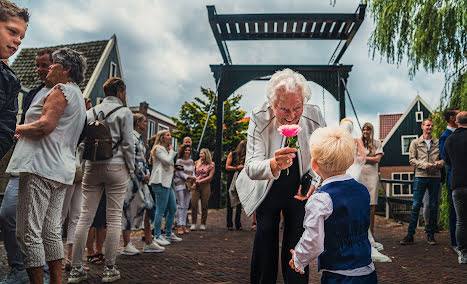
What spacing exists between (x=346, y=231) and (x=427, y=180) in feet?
17.1

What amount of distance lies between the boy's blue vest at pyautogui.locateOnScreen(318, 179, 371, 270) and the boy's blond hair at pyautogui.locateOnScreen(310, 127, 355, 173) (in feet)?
0.43

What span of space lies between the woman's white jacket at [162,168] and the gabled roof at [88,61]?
1501cm

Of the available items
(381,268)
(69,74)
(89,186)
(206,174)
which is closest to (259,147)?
(69,74)

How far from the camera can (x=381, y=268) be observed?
4.42 m

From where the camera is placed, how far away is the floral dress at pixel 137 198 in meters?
4.86

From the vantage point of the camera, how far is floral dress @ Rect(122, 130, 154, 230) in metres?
4.86

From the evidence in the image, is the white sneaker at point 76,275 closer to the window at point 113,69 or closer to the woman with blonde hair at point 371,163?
the woman with blonde hair at point 371,163

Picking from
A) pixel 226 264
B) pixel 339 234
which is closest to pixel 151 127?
pixel 226 264

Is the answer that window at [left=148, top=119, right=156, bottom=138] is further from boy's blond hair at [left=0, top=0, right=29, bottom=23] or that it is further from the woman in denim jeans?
boy's blond hair at [left=0, top=0, right=29, bottom=23]

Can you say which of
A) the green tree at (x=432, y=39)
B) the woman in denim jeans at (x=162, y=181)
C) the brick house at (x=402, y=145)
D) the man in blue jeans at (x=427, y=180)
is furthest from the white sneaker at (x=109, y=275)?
the brick house at (x=402, y=145)

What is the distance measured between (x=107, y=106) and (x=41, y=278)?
1.89 meters

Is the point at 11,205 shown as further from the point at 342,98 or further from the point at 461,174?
the point at 342,98

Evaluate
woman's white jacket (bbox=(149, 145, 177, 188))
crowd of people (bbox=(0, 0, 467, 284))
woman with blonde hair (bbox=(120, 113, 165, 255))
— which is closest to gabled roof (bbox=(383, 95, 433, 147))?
woman's white jacket (bbox=(149, 145, 177, 188))

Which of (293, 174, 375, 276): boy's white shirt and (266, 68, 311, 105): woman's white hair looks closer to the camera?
(293, 174, 375, 276): boy's white shirt
